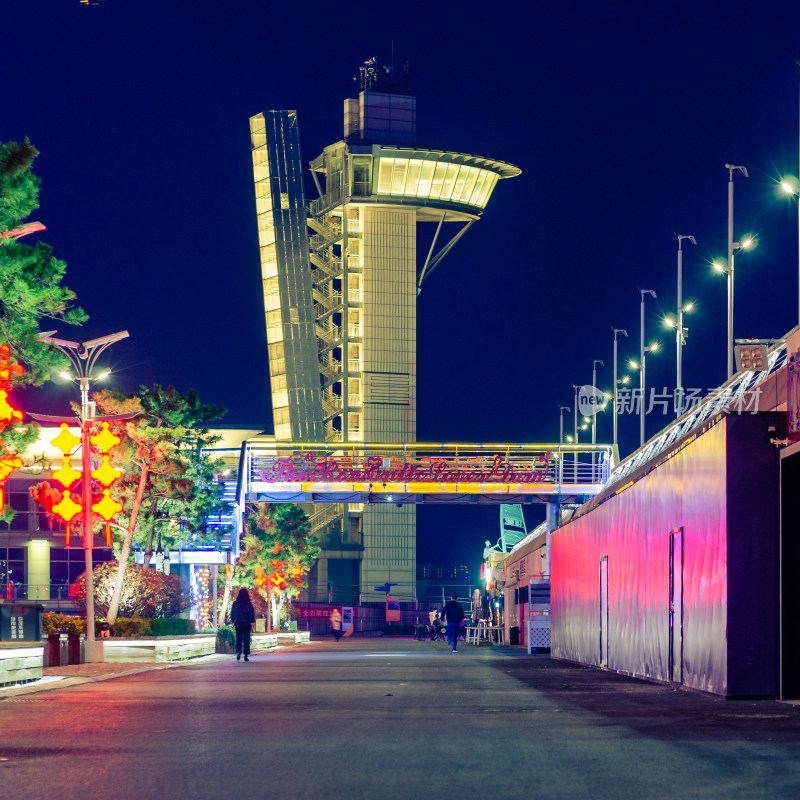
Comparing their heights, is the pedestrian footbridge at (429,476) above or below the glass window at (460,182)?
below

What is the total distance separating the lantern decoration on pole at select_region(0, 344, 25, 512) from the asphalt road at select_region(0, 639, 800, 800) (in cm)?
631

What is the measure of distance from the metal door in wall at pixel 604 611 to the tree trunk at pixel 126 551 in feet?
52.8

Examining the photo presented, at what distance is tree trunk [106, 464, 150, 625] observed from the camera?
136 feet

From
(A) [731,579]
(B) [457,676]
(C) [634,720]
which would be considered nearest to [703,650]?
(A) [731,579]

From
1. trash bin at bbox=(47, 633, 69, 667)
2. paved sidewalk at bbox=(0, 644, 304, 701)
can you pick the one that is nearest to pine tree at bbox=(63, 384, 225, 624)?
trash bin at bbox=(47, 633, 69, 667)

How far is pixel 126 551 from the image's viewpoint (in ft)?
140

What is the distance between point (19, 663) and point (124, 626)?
55.8 feet

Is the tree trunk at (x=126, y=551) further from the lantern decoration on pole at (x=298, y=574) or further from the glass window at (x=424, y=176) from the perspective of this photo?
the glass window at (x=424, y=176)

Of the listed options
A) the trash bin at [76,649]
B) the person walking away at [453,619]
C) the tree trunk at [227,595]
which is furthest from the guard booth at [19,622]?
the tree trunk at [227,595]

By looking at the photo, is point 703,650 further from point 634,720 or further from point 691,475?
point 634,720

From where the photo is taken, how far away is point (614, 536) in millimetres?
27422

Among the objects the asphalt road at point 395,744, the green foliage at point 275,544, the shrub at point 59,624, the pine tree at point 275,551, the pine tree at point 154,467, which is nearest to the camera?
the asphalt road at point 395,744

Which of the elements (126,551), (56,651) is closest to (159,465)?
(126,551)

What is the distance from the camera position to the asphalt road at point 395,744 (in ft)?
30.0
